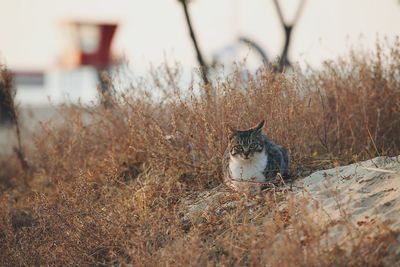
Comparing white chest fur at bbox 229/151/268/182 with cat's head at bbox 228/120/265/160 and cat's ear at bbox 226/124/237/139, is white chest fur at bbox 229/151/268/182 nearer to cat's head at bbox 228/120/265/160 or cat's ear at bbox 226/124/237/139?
cat's head at bbox 228/120/265/160

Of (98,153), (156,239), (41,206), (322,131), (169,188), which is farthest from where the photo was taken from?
(98,153)

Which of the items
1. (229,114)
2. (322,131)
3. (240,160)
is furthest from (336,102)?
(240,160)

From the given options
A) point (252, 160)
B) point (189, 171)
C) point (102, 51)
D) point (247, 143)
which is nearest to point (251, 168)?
point (252, 160)

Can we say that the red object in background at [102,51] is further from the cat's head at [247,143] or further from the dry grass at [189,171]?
the cat's head at [247,143]

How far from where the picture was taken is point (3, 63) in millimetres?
8672

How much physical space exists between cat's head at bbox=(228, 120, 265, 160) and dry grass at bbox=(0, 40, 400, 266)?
0.36 meters

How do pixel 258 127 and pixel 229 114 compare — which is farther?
pixel 229 114

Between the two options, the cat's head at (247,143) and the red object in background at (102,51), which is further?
the red object in background at (102,51)

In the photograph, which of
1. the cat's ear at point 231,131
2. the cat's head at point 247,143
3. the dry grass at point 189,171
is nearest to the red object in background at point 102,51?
the dry grass at point 189,171

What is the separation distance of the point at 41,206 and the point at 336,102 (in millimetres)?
3380

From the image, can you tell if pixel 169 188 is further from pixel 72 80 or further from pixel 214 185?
pixel 72 80

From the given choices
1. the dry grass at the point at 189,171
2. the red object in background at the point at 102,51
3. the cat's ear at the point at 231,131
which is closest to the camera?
the dry grass at the point at 189,171

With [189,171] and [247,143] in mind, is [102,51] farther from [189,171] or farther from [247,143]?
[247,143]

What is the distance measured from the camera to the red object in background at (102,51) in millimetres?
32438
